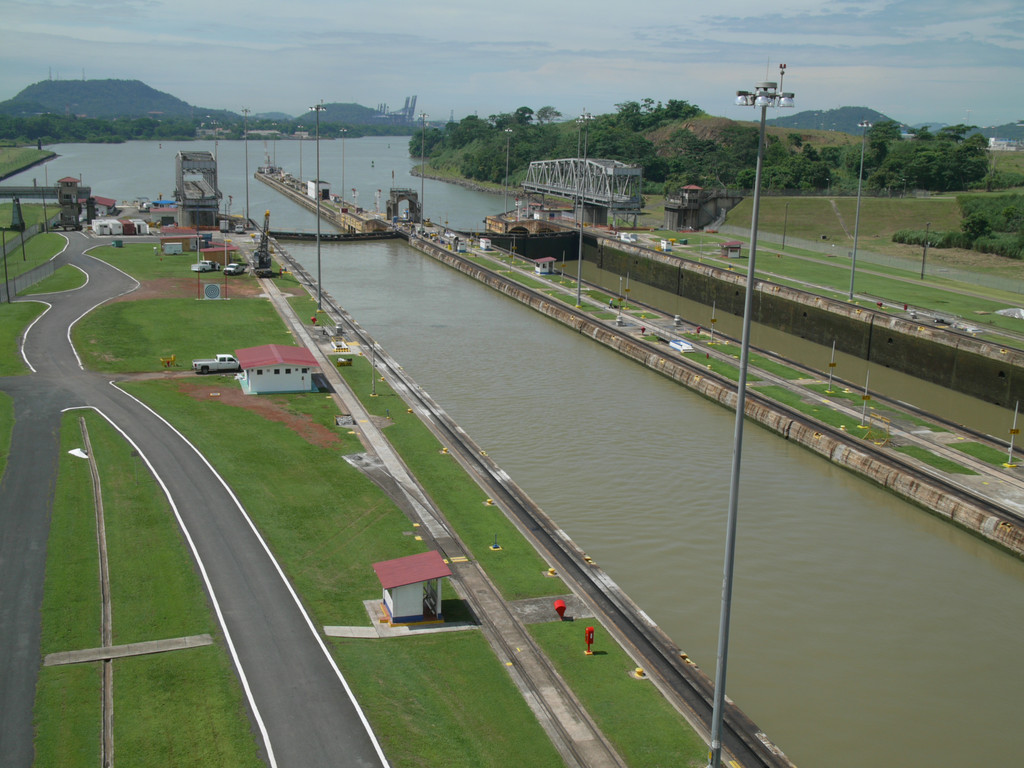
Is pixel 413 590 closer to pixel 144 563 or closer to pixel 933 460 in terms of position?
pixel 144 563

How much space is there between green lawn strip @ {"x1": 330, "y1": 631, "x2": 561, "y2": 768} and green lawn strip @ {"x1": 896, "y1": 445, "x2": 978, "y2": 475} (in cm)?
2272

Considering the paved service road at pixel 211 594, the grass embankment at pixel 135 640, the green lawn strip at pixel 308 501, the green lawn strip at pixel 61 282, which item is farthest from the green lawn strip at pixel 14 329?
the grass embankment at pixel 135 640

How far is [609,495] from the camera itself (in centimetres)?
3322

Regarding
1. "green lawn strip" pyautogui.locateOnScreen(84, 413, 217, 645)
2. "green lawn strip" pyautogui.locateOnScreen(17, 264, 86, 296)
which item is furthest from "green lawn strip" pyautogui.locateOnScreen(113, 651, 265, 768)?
"green lawn strip" pyautogui.locateOnScreen(17, 264, 86, 296)

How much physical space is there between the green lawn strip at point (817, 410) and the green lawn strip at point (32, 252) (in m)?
54.1

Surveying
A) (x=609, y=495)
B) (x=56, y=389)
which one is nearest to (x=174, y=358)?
(x=56, y=389)

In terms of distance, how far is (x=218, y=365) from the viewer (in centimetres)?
4603

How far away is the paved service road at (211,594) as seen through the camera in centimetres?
1828

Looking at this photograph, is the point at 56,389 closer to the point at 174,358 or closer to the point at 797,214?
the point at 174,358

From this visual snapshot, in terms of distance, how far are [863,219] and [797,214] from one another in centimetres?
796

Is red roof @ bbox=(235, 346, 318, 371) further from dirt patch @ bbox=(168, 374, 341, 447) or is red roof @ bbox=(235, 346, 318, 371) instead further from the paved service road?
the paved service road

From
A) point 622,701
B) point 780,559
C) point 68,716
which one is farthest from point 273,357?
point 622,701

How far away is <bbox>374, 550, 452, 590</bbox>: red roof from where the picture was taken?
886 inches

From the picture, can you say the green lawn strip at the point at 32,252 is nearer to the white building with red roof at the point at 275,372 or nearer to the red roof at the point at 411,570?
the white building with red roof at the point at 275,372
